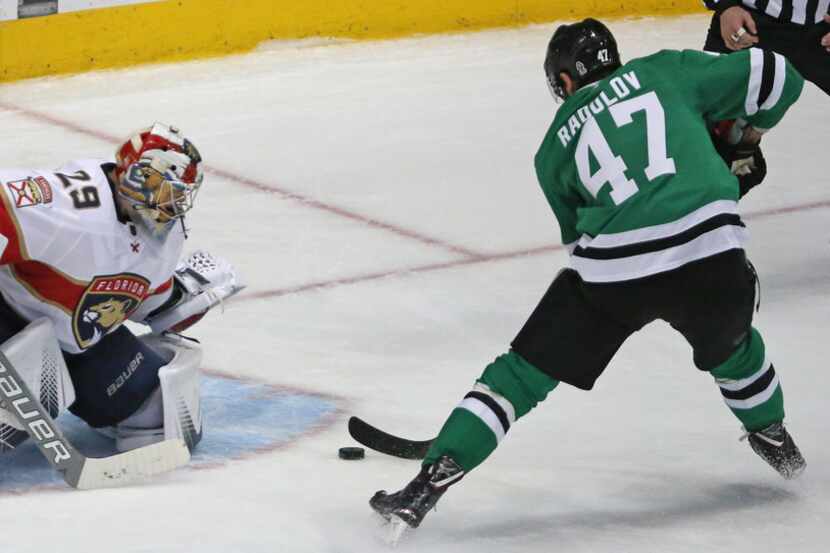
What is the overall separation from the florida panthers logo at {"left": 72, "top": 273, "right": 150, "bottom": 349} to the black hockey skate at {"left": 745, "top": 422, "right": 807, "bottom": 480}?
1.22 metres

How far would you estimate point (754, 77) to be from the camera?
132 inches

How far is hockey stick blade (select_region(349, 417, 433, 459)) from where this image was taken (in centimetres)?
367

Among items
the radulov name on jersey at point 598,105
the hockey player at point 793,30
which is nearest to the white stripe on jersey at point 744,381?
the radulov name on jersey at point 598,105

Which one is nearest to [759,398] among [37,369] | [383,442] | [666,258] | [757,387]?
[757,387]

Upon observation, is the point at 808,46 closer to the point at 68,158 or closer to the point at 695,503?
the point at 695,503

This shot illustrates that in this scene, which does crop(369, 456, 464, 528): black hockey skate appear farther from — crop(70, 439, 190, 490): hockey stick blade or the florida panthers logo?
the florida panthers logo

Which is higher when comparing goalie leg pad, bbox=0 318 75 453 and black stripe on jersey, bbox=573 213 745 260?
black stripe on jersey, bbox=573 213 745 260

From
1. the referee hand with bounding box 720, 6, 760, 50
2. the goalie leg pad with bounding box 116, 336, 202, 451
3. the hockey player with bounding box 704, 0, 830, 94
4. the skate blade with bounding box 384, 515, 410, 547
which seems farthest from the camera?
the hockey player with bounding box 704, 0, 830, 94

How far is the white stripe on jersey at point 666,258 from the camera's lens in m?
3.20

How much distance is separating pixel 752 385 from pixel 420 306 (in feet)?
5.16

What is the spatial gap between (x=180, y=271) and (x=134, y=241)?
1.02 ft

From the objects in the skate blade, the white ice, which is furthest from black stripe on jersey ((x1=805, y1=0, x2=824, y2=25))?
the skate blade

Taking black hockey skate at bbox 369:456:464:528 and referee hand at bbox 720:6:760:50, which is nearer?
black hockey skate at bbox 369:456:464:528

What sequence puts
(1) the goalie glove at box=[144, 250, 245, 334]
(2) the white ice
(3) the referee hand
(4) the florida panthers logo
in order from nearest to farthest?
(2) the white ice, (4) the florida panthers logo, (1) the goalie glove at box=[144, 250, 245, 334], (3) the referee hand
